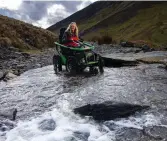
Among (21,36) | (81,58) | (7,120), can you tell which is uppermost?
(21,36)

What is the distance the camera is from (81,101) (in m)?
14.2

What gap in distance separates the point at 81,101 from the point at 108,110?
1.74 m

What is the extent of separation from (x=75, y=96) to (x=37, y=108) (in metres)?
2.10

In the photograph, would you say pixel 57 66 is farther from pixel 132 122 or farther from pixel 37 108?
pixel 132 122

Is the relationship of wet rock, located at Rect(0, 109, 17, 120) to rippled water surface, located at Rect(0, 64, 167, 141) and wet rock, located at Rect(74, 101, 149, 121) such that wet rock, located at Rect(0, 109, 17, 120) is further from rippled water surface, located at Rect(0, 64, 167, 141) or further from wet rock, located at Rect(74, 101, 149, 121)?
wet rock, located at Rect(74, 101, 149, 121)

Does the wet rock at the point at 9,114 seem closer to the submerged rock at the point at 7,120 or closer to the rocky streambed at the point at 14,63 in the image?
the submerged rock at the point at 7,120

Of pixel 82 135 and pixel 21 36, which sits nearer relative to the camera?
pixel 82 135

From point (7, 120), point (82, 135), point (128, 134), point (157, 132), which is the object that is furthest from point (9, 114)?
point (157, 132)

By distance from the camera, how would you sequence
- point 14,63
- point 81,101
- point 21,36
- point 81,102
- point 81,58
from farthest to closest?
1. point 21,36
2. point 14,63
3. point 81,58
4. point 81,101
5. point 81,102

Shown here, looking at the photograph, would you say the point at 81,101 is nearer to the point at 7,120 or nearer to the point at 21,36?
the point at 7,120

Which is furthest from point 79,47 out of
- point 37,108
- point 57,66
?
point 37,108

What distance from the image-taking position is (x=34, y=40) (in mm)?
44844

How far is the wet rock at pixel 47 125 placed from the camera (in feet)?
37.9

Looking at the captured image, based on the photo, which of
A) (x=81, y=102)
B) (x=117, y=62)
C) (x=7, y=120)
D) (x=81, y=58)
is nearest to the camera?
(x=7, y=120)
